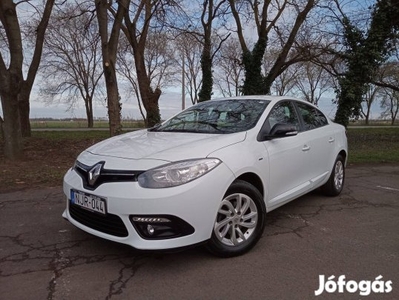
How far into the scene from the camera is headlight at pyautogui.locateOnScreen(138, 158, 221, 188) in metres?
2.82

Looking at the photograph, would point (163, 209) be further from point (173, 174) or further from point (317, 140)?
point (317, 140)

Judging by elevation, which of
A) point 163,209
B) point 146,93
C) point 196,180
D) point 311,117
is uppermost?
point 146,93

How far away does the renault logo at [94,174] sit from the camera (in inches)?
119

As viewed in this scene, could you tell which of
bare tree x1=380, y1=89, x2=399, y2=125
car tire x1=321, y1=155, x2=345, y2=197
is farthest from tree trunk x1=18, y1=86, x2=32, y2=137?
bare tree x1=380, y1=89, x2=399, y2=125

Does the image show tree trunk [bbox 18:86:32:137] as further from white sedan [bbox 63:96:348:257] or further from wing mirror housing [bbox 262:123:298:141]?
wing mirror housing [bbox 262:123:298:141]

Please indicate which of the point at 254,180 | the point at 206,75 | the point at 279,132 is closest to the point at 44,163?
the point at 254,180

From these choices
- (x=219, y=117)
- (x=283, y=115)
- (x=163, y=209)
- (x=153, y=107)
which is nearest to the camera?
(x=163, y=209)

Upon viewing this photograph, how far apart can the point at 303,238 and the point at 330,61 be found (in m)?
14.8

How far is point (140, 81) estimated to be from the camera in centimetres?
1702

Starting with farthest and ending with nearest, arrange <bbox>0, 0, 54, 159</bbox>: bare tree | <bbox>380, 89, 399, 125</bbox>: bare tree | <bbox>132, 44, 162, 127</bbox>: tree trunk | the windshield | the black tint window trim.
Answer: <bbox>380, 89, 399, 125</bbox>: bare tree < <bbox>132, 44, 162, 127</bbox>: tree trunk < <bbox>0, 0, 54, 159</bbox>: bare tree < the black tint window trim < the windshield

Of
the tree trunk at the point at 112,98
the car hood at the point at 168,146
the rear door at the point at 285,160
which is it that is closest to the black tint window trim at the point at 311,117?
the rear door at the point at 285,160

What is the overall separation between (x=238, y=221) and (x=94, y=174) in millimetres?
1412

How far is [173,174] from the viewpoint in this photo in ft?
9.40

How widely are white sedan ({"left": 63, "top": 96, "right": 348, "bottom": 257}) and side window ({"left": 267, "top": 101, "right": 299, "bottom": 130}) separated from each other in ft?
0.05
